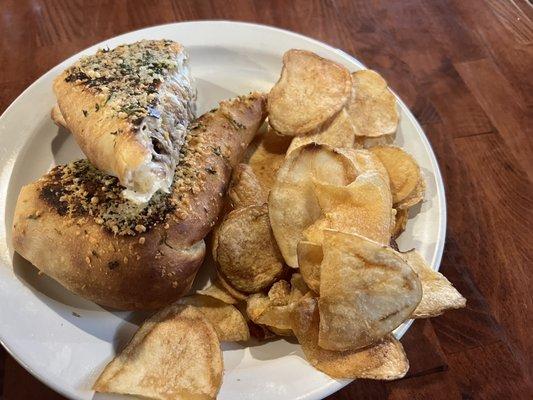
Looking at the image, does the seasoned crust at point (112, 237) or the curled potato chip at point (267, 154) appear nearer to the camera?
the seasoned crust at point (112, 237)

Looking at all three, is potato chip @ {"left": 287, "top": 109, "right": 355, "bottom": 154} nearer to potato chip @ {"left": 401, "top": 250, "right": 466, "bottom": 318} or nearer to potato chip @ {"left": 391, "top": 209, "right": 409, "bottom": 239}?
potato chip @ {"left": 391, "top": 209, "right": 409, "bottom": 239}

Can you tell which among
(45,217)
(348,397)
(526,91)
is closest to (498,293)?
(348,397)

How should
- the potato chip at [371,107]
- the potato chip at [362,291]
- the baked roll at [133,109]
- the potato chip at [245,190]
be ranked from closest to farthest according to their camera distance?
the potato chip at [362,291]
the baked roll at [133,109]
the potato chip at [245,190]
the potato chip at [371,107]

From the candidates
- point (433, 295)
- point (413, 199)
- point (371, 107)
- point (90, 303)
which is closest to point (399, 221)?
point (413, 199)

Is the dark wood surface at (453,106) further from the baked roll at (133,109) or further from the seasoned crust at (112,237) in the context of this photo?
the baked roll at (133,109)

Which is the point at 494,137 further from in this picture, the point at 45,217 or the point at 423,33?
the point at 45,217

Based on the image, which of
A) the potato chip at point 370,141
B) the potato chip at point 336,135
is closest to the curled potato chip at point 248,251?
the potato chip at point 336,135

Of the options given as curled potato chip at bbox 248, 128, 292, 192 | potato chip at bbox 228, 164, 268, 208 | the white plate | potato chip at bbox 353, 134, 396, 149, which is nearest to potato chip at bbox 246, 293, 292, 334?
the white plate
